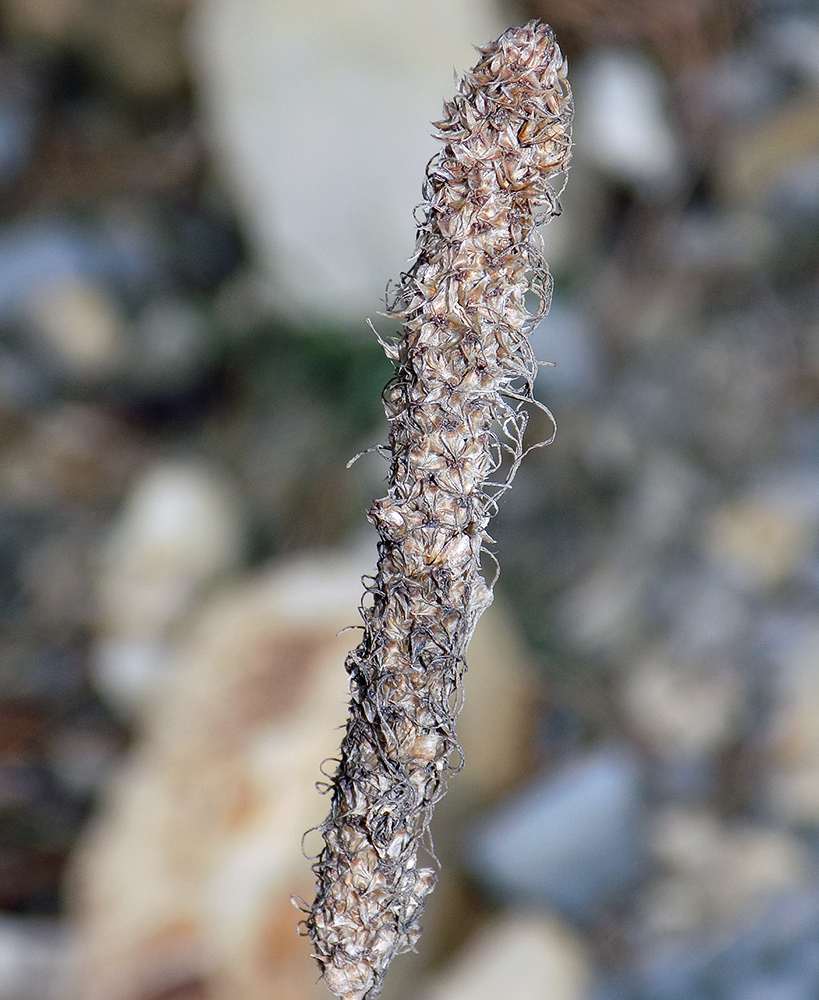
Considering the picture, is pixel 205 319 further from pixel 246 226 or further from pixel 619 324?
pixel 619 324

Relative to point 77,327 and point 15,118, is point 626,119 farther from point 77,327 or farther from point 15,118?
point 15,118

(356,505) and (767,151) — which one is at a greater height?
(767,151)

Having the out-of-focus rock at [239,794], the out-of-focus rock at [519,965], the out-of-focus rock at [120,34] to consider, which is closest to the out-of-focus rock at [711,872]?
the out-of-focus rock at [519,965]

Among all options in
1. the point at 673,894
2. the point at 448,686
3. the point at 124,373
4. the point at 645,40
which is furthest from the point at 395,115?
the point at 448,686

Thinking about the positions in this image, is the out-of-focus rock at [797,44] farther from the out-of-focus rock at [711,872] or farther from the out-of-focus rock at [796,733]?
the out-of-focus rock at [711,872]

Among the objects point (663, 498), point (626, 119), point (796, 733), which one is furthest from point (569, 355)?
point (796, 733)

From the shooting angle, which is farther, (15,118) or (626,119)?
(15,118)
